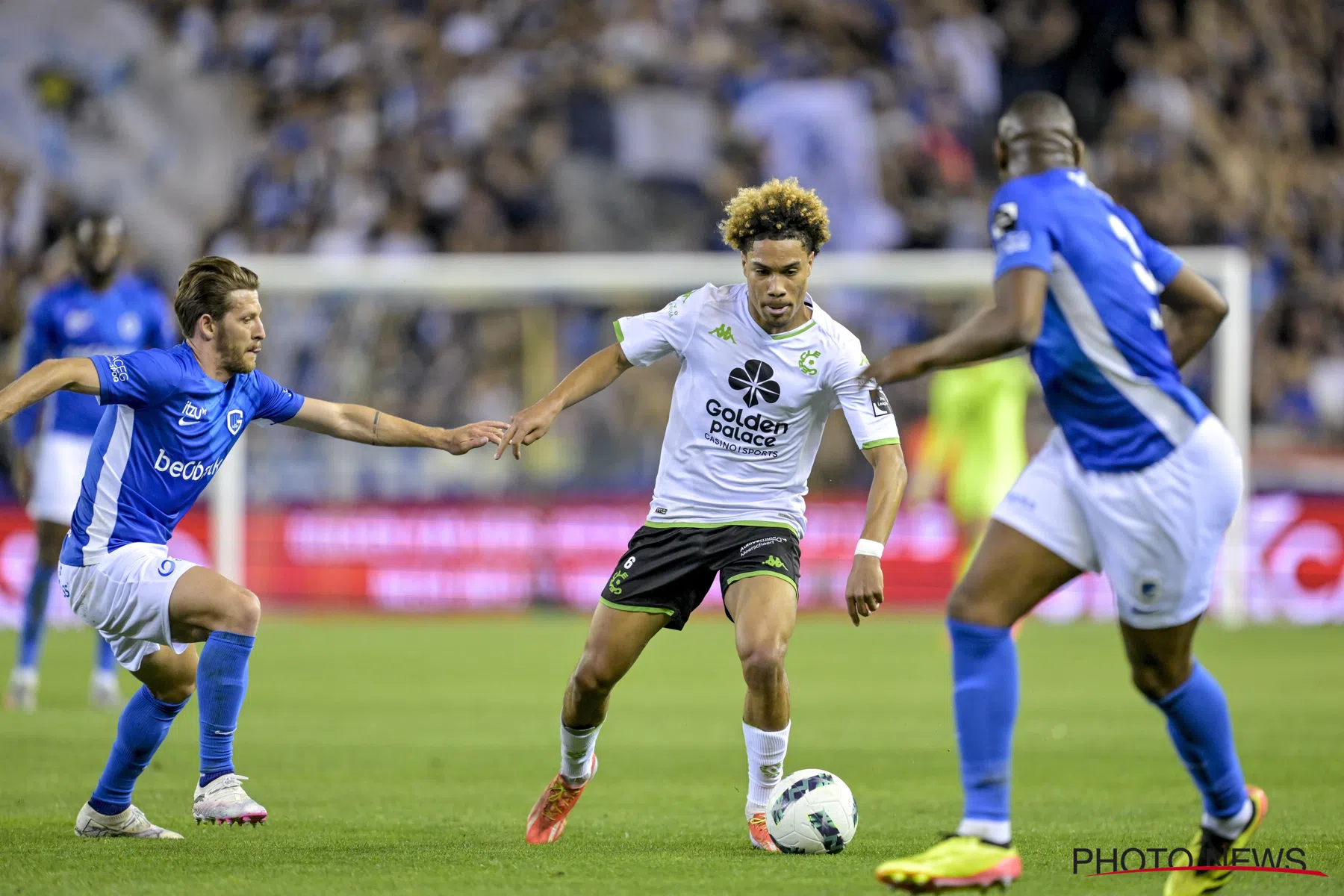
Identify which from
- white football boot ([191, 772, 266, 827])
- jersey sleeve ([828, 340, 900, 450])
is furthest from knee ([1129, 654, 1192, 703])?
white football boot ([191, 772, 266, 827])

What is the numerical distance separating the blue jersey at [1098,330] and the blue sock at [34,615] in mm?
7628

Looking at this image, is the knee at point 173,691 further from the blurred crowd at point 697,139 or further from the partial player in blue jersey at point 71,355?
the blurred crowd at point 697,139

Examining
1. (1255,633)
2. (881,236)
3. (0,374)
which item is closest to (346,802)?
(1255,633)

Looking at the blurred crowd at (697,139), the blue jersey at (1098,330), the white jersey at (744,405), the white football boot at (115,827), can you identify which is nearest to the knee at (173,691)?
the white football boot at (115,827)

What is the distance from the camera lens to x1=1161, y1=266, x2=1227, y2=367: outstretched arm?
5039mm

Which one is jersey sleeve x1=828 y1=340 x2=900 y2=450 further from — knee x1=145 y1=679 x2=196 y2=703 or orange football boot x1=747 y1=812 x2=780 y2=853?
knee x1=145 y1=679 x2=196 y2=703

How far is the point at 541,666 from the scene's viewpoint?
511 inches

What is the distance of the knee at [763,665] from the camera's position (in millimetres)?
5773

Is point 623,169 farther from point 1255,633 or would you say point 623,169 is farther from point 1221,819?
point 1221,819

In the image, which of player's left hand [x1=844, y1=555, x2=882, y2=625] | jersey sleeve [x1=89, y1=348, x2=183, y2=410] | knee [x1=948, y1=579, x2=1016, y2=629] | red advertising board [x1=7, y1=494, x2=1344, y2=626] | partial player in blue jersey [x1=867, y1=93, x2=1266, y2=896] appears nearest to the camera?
partial player in blue jersey [x1=867, y1=93, x2=1266, y2=896]

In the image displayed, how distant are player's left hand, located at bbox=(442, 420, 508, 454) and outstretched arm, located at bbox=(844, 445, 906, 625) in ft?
4.63

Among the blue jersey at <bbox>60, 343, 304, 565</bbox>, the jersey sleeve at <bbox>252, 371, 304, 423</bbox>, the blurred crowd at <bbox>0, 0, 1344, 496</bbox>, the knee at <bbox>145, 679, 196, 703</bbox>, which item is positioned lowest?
the knee at <bbox>145, 679, 196, 703</bbox>

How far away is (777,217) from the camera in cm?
594

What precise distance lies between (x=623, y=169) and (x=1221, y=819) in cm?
1779
